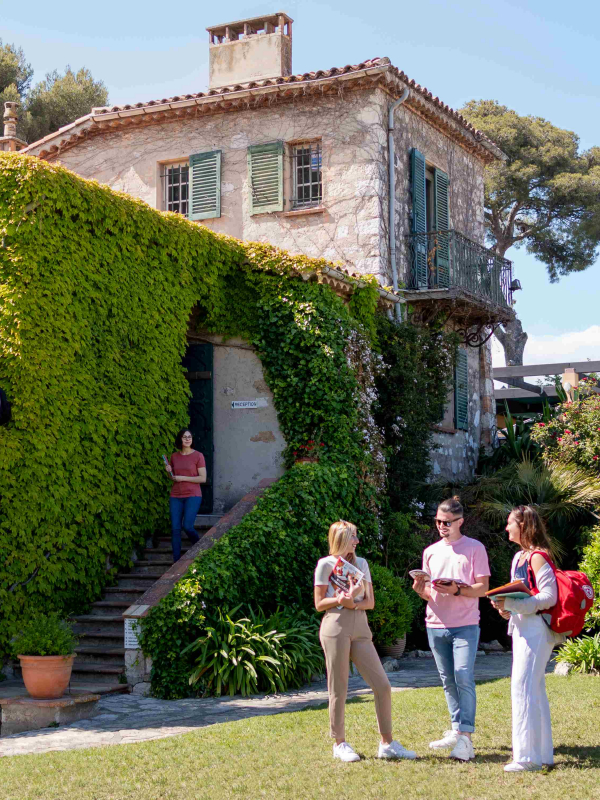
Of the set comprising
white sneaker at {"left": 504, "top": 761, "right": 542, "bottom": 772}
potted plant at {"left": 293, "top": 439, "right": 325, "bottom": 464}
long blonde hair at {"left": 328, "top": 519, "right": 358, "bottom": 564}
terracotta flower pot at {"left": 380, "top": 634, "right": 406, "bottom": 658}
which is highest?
potted plant at {"left": 293, "top": 439, "right": 325, "bottom": 464}

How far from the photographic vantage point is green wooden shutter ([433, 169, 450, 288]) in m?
17.0

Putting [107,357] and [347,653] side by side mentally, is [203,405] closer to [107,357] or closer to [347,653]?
[107,357]

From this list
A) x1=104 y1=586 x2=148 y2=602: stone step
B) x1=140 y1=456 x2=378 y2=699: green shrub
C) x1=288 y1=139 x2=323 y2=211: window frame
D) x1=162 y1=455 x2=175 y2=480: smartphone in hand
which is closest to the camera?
x1=140 y1=456 x2=378 y2=699: green shrub

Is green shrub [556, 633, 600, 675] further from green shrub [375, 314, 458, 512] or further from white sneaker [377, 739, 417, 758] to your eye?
white sneaker [377, 739, 417, 758]

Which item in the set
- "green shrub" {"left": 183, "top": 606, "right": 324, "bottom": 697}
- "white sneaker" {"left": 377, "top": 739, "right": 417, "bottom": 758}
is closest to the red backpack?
"white sneaker" {"left": 377, "top": 739, "right": 417, "bottom": 758}

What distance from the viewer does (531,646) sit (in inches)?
241

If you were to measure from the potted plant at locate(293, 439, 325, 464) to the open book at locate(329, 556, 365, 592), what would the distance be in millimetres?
6248

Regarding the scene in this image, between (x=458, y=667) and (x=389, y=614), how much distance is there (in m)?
5.52

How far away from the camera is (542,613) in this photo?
616cm

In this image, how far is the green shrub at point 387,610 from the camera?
11828 mm

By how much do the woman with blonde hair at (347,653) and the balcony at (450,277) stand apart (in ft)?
34.6

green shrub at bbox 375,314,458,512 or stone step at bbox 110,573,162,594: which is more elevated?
green shrub at bbox 375,314,458,512

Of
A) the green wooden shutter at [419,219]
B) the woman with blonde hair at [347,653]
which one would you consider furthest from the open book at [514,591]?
the green wooden shutter at [419,219]

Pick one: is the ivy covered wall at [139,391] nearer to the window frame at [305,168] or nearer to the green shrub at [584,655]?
the window frame at [305,168]
